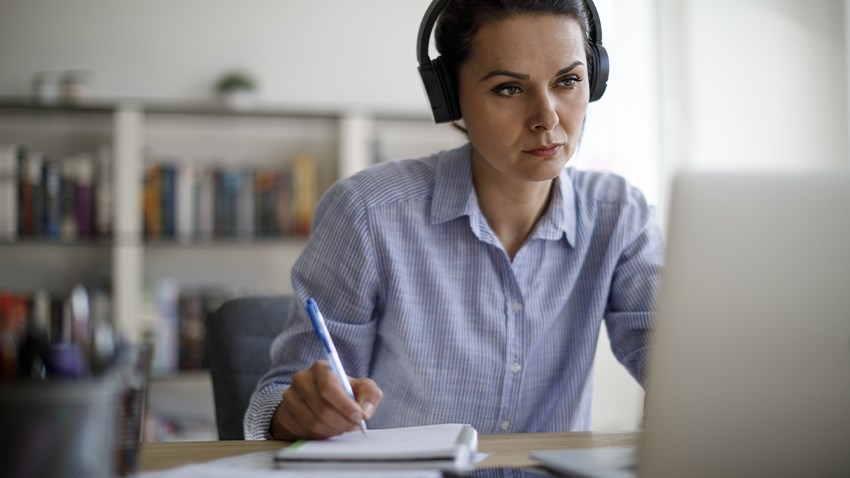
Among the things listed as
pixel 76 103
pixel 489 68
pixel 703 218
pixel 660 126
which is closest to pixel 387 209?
pixel 489 68

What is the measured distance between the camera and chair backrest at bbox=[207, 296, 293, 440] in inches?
50.1

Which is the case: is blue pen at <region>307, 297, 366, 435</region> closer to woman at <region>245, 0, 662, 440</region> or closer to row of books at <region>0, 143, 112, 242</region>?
woman at <region>245, 0, 662, 440</region>

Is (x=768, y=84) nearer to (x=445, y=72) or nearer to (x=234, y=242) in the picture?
(x=445, y=72)

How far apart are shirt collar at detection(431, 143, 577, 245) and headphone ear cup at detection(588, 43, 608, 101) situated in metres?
0.16

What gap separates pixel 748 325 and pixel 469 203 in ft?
2.32

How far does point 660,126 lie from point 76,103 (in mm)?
2081

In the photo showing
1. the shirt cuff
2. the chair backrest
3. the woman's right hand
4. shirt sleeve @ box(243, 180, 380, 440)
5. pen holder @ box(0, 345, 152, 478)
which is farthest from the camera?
the chair backrest

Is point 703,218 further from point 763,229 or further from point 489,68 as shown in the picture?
point 489,68

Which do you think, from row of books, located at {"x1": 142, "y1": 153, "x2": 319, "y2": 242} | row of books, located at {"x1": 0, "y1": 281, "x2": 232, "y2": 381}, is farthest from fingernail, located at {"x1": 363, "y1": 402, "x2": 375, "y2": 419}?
row of books, located at {"x1": 142, "y1": 153, "x2": 319, "y2": 242}

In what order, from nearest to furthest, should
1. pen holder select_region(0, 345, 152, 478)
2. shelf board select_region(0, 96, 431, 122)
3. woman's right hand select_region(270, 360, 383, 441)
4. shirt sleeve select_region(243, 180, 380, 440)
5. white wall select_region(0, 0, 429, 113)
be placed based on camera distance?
pen holder select_region(0, 345, 152, 478) → woman's right hand select_region(270, 360, 383, 441) → shirt sleeve select_region(243, 180, 380, 440) → shelf board select_region(0, 96, 431, 122) → white wall select_region(0, 0, 429, 113)

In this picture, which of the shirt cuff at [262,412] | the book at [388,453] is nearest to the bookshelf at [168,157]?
the shirt cuff at [262,412]

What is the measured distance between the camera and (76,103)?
293 cm

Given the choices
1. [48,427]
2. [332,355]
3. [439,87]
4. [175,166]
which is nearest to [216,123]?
[175,166]

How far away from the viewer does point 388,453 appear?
0.75m
